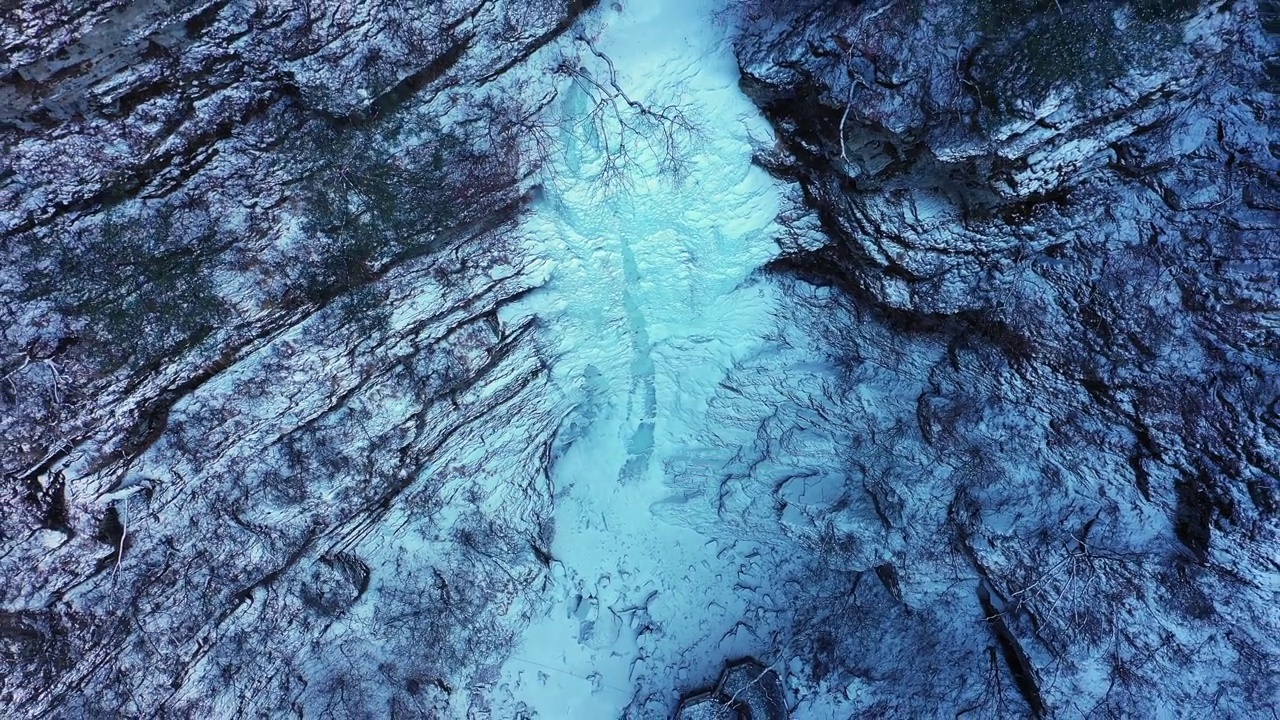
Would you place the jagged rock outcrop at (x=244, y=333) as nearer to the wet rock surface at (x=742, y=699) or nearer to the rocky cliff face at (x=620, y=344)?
the rocky cliff face at (x=620, y=344)

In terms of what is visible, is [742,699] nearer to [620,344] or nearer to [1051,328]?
[620,344]

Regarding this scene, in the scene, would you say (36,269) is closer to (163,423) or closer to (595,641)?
(163,423)

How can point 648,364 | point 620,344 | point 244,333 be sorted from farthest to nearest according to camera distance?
1. point 648,364
2. point 620,344
3. point 244,333

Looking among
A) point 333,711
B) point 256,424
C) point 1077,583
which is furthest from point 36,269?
point 1077,583

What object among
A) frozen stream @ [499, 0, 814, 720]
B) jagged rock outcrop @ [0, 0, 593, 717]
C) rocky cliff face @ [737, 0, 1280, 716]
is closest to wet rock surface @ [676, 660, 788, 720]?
frozen stream @ [499, 0, 814, 720]

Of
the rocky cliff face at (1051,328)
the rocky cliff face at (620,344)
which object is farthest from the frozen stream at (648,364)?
the rocky cliff face at (1051,328)

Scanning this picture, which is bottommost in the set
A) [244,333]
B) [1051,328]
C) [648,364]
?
[648,364]

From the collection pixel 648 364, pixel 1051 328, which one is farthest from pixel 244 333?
pixel 1051 328
